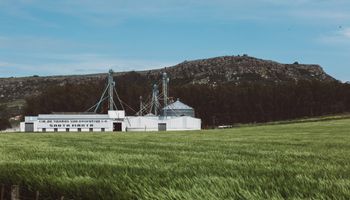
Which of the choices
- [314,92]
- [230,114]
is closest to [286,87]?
[314,92]

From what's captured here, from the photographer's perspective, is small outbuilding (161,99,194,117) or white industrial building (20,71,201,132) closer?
white industrial building (20,71,201,132)

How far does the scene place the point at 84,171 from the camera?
12.8 m

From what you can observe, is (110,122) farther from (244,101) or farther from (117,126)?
(244,101)

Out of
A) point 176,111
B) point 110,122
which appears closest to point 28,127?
point 110,122

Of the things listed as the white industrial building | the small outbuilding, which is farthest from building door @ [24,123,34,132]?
the small outbuilding

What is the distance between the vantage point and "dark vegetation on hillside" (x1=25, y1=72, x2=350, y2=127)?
163 m

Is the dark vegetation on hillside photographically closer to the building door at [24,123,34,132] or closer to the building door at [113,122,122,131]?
the building door at [24,123,34,132]

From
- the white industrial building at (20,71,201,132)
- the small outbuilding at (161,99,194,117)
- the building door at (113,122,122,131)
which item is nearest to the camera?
the white industrial building at (20,71,201,132)

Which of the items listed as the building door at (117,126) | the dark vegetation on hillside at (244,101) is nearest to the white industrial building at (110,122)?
the building door at (117,126)

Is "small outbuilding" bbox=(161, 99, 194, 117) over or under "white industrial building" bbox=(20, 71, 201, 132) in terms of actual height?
over

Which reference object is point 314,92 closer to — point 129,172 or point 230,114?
point 230,114

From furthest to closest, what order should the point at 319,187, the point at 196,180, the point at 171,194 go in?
the point at 196,180 → the point at 319,187 → the point at 171,194

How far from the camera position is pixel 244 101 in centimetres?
16612

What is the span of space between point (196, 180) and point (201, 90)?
16163cm
